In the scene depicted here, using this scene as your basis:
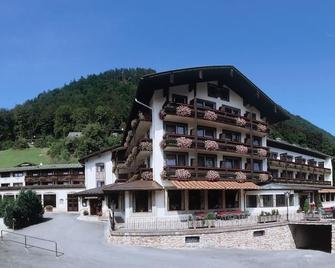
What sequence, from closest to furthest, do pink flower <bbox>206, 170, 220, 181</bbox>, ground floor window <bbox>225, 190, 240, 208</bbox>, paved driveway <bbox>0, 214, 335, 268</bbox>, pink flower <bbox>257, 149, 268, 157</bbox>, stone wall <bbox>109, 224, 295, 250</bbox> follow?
1. paved driveway <bbox>0, 214, 335, 268</bbox>
2. stone wall <bbox>109, 224, 295, 250</bbox>
3. pink flower <bbox>206, 170, 220, 181</bbox>
4. ground floor window <bbox>225, 190, 240, 208</bbox>
5. pink flower <bbox>257, 149, 268, 157</bbox>

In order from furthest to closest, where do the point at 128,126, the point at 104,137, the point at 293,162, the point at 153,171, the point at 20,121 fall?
the point at 20,121
the point at 104,137
the point at 293,162
the point at 128,126
the point at 153,171

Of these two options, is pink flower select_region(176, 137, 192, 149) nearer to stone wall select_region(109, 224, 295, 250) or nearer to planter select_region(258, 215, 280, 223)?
planter select_region(258, 215, 280, 223)

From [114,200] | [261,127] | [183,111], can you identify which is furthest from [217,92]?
[114,200]

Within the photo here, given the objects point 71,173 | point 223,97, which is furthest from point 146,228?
point 71,173

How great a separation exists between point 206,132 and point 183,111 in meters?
5.07

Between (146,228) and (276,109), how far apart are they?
25159 millimetres

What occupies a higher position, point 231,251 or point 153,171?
point 153,171

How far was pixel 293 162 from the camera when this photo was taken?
64562 mm

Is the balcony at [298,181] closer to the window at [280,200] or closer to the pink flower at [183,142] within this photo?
the window at [280,200]

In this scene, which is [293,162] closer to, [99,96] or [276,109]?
[276,109]

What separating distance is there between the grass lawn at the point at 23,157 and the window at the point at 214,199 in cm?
8116

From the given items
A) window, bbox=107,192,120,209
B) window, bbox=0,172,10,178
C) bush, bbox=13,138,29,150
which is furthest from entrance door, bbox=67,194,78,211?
bush, bbox=13,138,29,150

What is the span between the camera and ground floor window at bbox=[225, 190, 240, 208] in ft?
148

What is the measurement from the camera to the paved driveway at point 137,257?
26219mm
